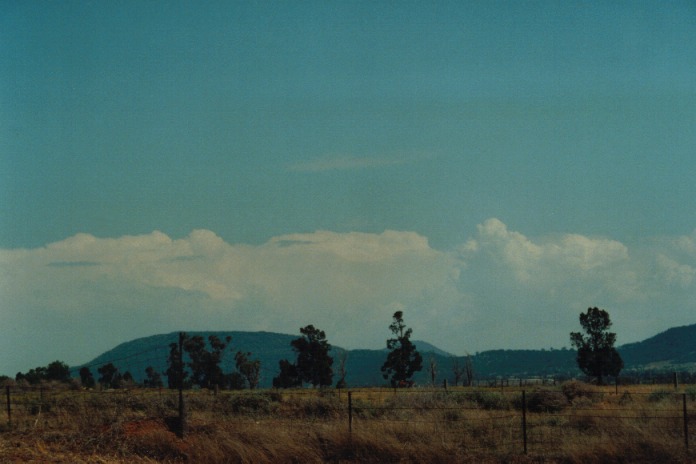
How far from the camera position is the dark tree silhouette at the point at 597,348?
314 ft

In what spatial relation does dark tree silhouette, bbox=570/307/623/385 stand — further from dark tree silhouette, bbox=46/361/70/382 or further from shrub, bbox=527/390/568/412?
dark tree silhouette, bbox=46/361/70/382

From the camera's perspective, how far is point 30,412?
133 ft

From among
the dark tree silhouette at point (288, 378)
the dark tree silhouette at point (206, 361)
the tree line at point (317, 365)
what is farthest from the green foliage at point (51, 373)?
the dark tree silhouette at point (288, 378)

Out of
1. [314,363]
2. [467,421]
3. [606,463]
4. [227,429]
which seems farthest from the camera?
[314,363]

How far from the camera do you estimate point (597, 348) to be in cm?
9706

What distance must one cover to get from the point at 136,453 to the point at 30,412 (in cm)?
1935

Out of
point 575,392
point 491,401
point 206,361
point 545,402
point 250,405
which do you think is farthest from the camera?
point 206,361

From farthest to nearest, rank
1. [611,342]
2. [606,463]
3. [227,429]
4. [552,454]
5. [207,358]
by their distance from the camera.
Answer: [207,358], [611,342], [227,429], [552,454], [606,463]

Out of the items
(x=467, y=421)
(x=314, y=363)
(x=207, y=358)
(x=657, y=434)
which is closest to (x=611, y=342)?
(x=314, y=363)

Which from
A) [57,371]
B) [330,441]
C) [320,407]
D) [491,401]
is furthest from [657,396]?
[57,371]

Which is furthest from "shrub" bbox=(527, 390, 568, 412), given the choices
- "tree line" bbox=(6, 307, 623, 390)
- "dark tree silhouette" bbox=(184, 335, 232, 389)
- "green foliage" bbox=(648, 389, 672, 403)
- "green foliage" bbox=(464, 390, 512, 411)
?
"dark tree silhouette" bbox=(184, 335, 232, 389)

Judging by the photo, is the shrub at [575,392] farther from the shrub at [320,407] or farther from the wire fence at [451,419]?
the shrub at [320,407]

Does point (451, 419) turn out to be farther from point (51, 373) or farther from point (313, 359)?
point (51, 373)

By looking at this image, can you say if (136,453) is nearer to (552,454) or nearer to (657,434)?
(552,454)
